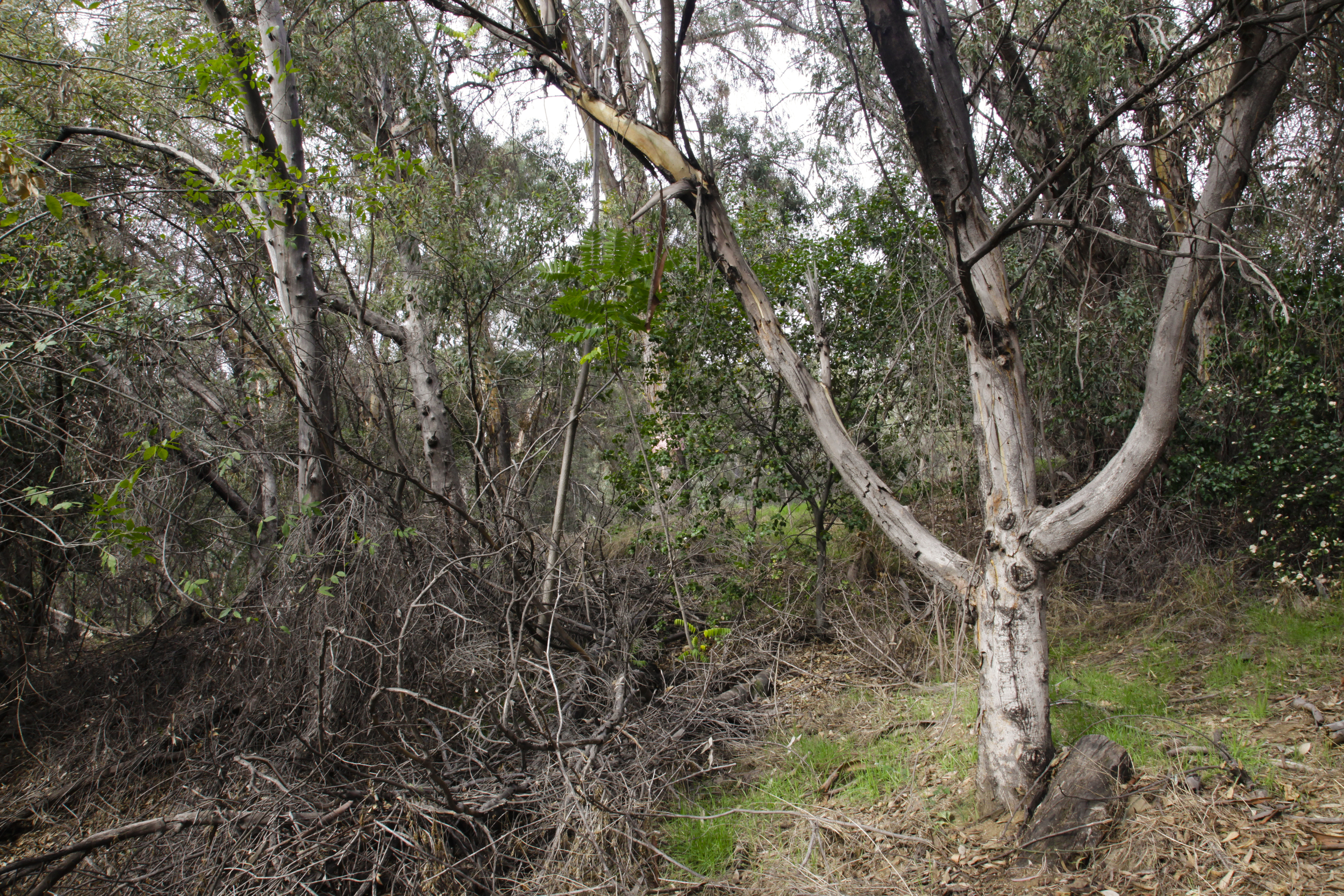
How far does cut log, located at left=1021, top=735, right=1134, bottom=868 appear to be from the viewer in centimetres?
284

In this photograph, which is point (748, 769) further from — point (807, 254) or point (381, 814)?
point (807, 254)

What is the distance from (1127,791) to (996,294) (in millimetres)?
2252

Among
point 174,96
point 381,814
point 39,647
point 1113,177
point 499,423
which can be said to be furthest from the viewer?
point 499,423

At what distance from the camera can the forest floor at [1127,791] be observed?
8.86 ft

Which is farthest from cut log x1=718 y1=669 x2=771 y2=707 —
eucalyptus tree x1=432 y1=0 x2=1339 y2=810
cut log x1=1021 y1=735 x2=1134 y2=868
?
cut log x1=1021 y1=735 x2=1134 y2=868

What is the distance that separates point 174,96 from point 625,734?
734 cm

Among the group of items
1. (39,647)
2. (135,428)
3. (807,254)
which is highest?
(807,254)

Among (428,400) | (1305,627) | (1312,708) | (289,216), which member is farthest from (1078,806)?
(428,400)

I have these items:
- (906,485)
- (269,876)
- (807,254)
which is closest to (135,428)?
(269,876)

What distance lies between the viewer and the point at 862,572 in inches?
270

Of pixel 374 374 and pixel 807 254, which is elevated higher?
pixel 807 254

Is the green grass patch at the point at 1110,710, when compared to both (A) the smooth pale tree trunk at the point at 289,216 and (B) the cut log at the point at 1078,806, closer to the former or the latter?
(B) the cut log at the point at 1078,806

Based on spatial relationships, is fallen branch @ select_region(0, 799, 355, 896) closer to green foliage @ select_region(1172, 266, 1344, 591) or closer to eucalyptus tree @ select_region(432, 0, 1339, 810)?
eucalyptus tree @ select_region(432, 0, 1339, 810)

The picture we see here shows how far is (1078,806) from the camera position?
2.91 meters
